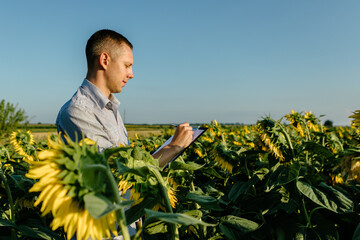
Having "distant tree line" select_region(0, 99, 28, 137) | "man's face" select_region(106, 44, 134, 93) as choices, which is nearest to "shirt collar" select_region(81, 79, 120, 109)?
"man's face" select_region(106, 44, 134, 93)

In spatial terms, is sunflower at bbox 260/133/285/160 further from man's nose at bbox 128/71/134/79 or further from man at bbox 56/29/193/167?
man's nose at bbox 128/71/134/79

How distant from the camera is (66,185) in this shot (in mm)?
832

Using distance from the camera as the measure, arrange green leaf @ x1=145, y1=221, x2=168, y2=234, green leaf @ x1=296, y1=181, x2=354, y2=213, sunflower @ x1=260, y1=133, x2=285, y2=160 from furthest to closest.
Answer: sunflower @ x1=260, y1=133, x2=285, y2=160
green leaf @ x1=296, y1=181, x2=354, y2=213
green leaf @ x1=145, y1=221, x2=168, y2=234

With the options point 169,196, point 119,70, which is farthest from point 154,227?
point 119,70

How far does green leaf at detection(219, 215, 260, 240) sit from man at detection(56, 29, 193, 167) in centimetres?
51

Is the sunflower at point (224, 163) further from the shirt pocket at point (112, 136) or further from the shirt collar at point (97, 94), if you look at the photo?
the shirt collar at point (97, 94)

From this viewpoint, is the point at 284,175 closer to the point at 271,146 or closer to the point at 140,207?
the point at 271,146

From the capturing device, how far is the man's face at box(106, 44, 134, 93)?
2172 mm

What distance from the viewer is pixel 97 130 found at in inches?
76.8

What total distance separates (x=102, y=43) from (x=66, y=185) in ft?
5.30

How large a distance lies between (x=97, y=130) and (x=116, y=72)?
18.6 inches

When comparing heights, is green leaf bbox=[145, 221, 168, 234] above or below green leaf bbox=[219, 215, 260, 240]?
above

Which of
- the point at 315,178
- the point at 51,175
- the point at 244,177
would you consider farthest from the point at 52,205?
the point at 244,177

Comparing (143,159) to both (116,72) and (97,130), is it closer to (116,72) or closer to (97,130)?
(97,130)
